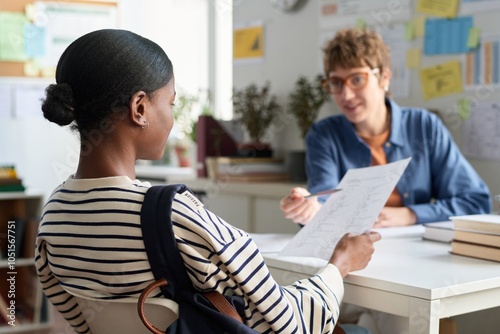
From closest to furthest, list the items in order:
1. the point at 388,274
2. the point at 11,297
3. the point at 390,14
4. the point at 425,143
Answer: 1. the point at 388,274
2. the point at 425,143
3. the point at 390,14
4. the point at 11,297

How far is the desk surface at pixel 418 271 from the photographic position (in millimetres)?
1443

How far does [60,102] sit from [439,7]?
207cm

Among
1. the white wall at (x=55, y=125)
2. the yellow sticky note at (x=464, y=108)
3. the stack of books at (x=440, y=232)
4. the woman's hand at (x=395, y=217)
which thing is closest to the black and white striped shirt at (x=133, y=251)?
the stack of books at (x=440, y=232)

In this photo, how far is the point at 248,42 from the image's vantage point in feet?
13.1

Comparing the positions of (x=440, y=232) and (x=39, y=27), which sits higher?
(x=39, y=27)

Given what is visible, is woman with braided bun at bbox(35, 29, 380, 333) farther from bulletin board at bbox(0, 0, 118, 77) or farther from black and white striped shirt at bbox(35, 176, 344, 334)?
bulletin board at bbox(0, 0, 118, 77)

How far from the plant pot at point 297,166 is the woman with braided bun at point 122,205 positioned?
2.16 meters

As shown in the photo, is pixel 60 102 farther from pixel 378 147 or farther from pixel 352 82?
pixel 378 147

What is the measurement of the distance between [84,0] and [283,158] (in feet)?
7.38

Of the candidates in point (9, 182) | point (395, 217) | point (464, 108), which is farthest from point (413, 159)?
point (9, 182)

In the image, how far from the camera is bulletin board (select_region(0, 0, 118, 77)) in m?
4.83

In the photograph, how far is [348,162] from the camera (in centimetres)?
248

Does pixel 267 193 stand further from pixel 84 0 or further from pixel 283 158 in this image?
pixel 84 0

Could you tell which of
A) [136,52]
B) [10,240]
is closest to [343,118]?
[136,52]
